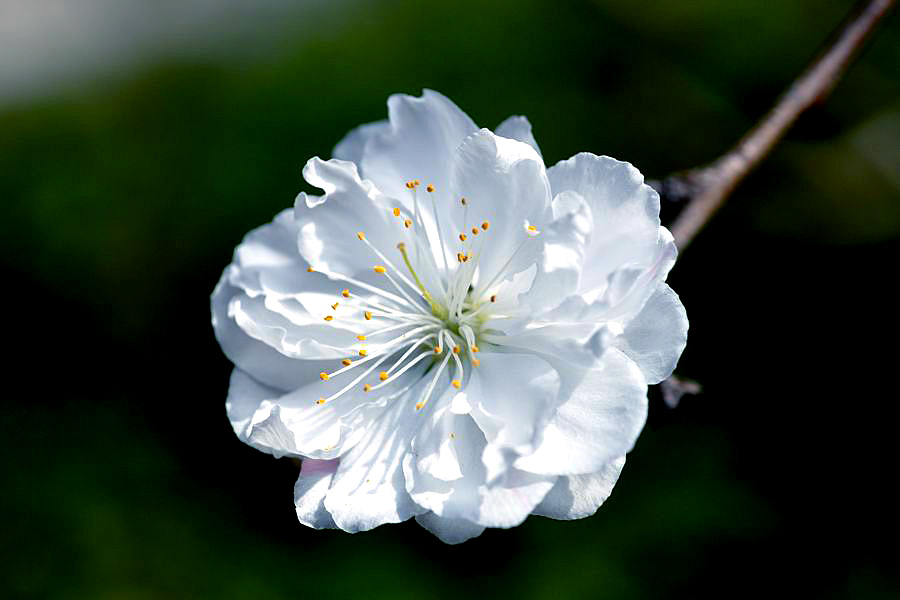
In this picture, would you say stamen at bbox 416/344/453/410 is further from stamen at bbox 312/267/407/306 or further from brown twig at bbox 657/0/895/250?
brown twig at bbox 657/0/895/250

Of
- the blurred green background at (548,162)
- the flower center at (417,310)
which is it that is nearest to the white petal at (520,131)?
the flower center at (417,310)

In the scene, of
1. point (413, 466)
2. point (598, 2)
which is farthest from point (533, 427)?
point (598, 2)

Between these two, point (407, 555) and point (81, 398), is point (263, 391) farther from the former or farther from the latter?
point (81, 398)

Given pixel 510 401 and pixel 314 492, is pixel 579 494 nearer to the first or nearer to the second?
pixel 510 401

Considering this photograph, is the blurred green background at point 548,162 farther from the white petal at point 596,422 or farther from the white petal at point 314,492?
the white petal at point 314,492

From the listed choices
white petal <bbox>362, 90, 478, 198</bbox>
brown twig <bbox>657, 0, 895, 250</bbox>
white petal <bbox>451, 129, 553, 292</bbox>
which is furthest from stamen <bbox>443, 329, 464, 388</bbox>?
brown twig <bbox>657, 0, 895, 250</bbox>

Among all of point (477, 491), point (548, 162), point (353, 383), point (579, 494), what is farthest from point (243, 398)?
point (548, 162)

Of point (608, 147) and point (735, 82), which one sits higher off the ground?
point (735, 82)
